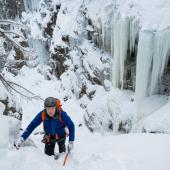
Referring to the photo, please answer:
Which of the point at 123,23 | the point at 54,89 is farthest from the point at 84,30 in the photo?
the point at 54,89

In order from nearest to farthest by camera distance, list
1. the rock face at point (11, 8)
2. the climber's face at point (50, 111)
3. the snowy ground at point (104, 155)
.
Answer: the snowy ground at point (104, 155) → the climber's face at point (50, 111) → the rock face at point (11, 8)

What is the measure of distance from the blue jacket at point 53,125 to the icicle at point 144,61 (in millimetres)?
4868

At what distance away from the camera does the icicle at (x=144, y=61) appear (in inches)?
332

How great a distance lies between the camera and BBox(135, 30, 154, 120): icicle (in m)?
8.42

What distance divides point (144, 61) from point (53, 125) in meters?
5.09

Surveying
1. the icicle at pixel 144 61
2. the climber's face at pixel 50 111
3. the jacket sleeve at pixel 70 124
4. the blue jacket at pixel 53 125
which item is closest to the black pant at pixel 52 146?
the blue jacket at pixel 53 125

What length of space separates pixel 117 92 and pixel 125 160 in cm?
651

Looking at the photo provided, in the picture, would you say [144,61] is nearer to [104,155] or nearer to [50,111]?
[104,155]

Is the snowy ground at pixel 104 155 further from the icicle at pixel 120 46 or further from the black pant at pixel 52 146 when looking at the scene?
the icicle at pixel 120 46

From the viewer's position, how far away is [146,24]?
8.77 m

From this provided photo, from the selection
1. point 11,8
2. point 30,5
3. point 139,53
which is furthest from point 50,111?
point 11,8

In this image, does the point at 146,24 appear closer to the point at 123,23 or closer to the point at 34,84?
the point at 123,23

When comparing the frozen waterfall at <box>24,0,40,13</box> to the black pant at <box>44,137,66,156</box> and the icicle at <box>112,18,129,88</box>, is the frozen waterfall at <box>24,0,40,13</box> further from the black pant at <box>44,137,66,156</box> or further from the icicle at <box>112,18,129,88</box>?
the black pant at <box>44,137,66,156</box>

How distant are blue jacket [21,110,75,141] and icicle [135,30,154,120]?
487 cm
